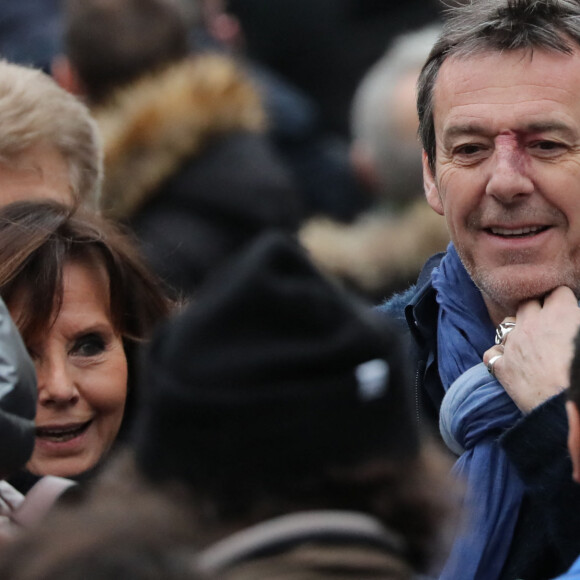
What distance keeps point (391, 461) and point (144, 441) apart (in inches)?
13.0

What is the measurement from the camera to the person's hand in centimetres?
261

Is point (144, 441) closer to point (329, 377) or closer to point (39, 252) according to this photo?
point (329, 377)

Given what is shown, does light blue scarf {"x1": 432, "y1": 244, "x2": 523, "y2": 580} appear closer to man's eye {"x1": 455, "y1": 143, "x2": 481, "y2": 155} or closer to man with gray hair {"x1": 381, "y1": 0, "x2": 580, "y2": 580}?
man with gray hair {"x1": 381, "y1": 0, "x2": 580, "y2": 580}

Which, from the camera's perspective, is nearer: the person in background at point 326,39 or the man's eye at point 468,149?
the man's eye at point 468,149

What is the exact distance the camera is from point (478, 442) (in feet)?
8.98

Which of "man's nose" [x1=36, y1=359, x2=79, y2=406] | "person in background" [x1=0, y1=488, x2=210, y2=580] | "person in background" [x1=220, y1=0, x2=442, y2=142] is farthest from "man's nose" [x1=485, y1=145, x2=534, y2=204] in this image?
"person in background" [x1=220, y1=0, x2=442, y2=142]

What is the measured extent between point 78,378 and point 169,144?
181 cm

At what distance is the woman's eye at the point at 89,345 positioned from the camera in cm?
295

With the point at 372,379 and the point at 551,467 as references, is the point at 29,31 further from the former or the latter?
the point at 372,379

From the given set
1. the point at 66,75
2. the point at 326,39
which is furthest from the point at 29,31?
the point at 326,39

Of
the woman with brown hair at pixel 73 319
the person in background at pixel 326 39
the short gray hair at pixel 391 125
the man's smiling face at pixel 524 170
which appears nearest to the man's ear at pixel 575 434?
the man's smiling face at pixel 524 170

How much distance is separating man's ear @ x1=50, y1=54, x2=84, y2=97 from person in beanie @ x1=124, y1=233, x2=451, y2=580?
3.16 m

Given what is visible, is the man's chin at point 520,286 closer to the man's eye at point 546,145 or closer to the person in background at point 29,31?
the man's eye at point 546,145

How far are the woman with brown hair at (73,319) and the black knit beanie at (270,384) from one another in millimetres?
1142
